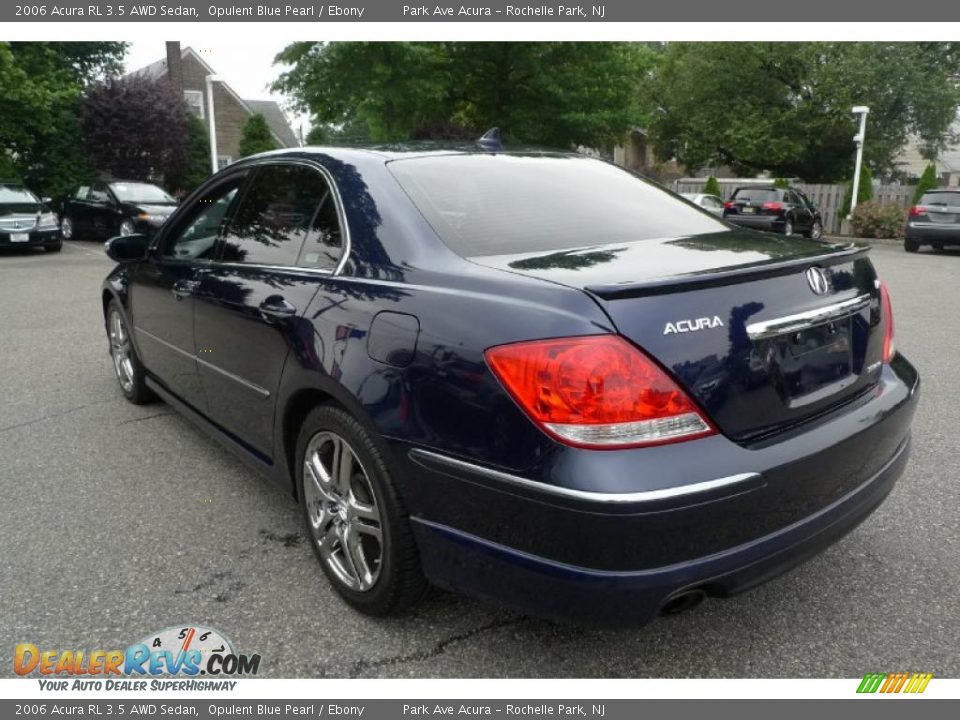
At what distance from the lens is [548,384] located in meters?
1.92

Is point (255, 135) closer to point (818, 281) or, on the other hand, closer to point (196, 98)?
point (196, 98)

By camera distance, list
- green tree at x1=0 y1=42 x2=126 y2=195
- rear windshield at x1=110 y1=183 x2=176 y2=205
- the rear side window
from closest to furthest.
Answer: the rear side window < rear windshield at x1=110 y1=183 x2=176 y2=205 < green tree at x1=0 y1=42 x2=126 y2=195

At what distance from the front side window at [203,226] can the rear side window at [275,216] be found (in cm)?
15

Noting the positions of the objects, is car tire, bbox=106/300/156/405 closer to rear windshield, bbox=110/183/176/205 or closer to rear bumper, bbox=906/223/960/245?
rear windshield, bbox=110/183/176/205

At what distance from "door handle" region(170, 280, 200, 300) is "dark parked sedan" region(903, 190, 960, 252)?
58.1 ft

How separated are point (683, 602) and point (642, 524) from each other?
0.34 m

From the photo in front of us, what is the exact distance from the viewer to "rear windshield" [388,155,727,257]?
257cm

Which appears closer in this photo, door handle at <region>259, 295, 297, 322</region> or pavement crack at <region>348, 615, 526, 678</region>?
pavement crack at <region>348, 615, 526, 678</region>

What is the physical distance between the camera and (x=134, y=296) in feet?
14.6

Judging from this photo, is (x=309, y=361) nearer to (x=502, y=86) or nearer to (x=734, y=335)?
(x=734, y=335)

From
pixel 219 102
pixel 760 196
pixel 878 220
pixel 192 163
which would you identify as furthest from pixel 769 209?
pixel 219 102

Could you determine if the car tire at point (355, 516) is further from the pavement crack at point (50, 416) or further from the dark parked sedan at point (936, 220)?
the dark parked sedan at point (936, 220)

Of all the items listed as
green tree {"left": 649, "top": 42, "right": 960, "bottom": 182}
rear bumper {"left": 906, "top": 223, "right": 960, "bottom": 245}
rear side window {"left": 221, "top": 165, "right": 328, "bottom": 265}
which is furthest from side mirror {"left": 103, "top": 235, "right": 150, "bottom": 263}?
green tree {"left": 649, "top": 42, "right": 960, "bottom": 182}

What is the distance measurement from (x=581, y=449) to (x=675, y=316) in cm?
42
